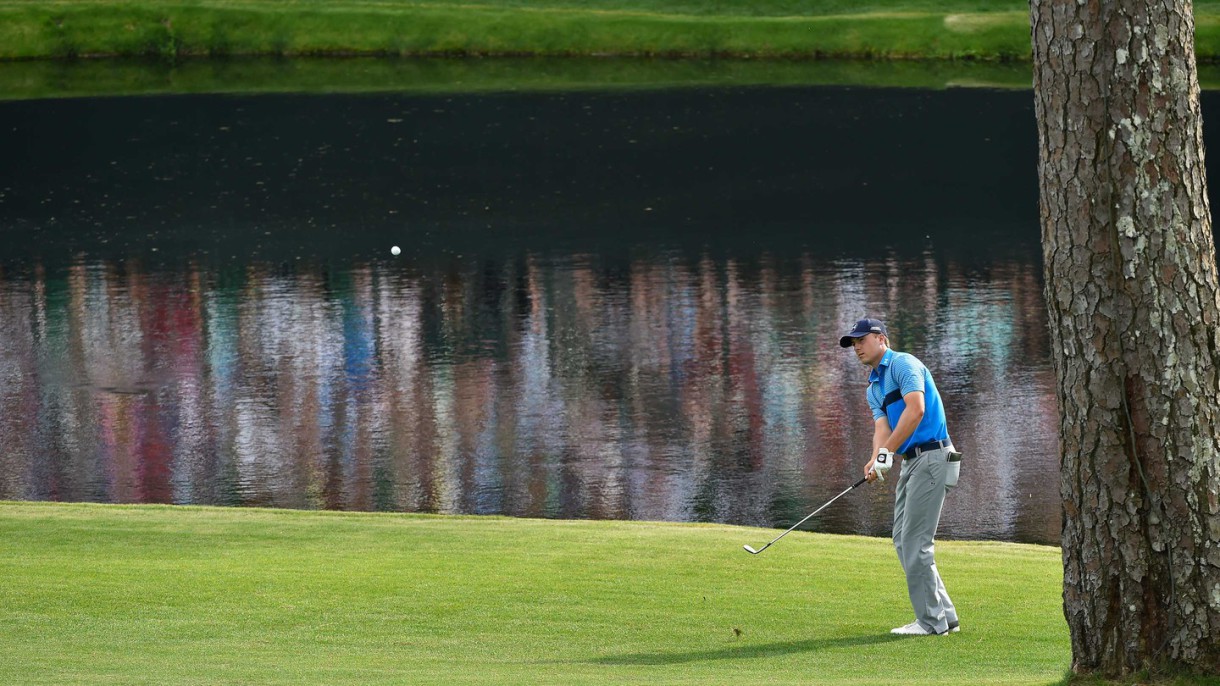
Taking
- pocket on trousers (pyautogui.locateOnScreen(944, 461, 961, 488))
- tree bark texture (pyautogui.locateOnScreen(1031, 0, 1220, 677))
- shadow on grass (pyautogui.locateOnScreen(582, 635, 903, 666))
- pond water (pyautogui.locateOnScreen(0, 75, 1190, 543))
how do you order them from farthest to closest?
pond water (pyautogui.locateOnScreen(0, 75, 1190, 543)) < pocket on trousers (pyautogui.locateOnScreen(944, 461, 961, 488)) < shadow on grass (pyautogui.locateOnScreen(582, 635, 903, 666)) < tree bark texture (pyautogui.locateOnScreen(1031, 0, 1220, 677))

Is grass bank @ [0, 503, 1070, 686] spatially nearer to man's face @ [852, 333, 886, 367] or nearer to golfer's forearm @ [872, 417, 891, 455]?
golfer's forearm @ [872, 417, 891, 455]

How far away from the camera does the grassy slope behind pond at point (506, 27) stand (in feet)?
204

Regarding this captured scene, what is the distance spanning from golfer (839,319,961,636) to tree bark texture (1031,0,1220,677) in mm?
2378

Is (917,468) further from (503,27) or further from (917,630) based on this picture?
(503,27)

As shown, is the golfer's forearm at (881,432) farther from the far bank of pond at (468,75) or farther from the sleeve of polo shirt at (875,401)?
the far bank of pond at (468,75)

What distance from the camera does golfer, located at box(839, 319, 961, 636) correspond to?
33.7 feet

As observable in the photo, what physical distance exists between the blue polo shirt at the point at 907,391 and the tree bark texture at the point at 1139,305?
241cm

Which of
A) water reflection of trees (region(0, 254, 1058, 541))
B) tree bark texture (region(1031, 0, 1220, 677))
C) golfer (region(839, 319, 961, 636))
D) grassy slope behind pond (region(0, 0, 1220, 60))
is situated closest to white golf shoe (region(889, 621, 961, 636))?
golfer (region(839, 319, 961, 636))

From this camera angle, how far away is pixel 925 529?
10438 millimetres

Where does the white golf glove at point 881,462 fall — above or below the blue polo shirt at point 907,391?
below

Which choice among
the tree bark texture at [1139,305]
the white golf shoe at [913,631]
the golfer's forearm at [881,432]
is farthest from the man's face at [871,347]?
the tree bark texture at [1139,305]

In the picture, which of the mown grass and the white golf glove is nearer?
the white golf glove

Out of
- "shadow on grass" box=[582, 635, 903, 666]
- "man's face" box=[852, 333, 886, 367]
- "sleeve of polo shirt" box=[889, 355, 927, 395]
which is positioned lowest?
"shadow on grass" box=[582, 635, 903, 666]

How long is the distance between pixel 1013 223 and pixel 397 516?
72.1 ft
